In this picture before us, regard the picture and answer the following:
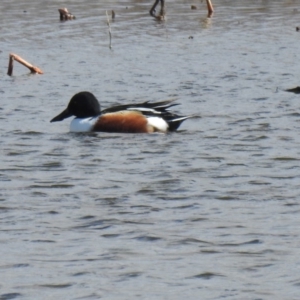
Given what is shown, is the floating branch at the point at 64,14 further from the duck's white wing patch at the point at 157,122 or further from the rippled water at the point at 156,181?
the duck's white wing patch at the point at 157,122

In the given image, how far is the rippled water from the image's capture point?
6.77 metres

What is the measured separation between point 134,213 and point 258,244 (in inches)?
48.7

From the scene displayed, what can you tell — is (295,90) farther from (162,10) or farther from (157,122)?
(162,10)

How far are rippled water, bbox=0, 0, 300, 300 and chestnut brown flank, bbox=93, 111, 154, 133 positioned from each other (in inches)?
4.8

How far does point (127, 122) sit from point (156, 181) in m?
2.81

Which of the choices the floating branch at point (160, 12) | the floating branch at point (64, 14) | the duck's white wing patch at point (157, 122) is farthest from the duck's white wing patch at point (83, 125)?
the floating branch at point (160, 12)

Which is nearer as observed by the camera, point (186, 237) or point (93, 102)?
point (186, 237)

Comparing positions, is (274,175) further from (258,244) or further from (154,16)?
(154,16)

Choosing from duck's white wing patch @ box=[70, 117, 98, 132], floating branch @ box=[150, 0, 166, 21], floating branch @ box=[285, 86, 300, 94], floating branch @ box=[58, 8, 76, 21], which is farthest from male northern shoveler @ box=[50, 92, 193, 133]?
floating branch @ box=[150, 0, 166, 21]

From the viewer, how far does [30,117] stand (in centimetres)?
1334

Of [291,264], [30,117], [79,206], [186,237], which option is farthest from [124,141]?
[291,264]

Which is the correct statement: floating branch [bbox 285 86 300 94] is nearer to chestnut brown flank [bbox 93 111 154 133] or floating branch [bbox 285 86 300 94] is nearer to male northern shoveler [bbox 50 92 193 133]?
male northern shoveler [bbox 50 92 193 133]

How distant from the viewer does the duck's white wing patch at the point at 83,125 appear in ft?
41.0

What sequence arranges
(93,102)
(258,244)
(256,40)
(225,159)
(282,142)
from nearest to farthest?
(258,244)
(225,159)
(282,142)
(93,102)
(256,40)
